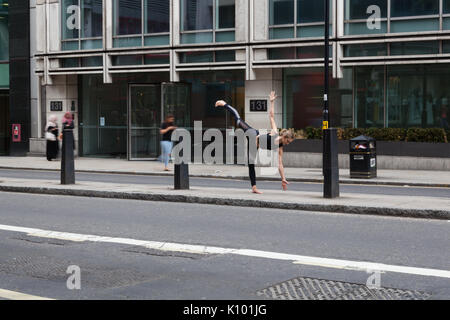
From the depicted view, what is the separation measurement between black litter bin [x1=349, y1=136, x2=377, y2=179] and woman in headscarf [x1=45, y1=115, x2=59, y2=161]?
489 inches

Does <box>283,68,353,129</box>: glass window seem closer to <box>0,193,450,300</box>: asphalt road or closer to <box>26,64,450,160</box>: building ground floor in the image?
<box>26,64,450,160</box>: building ground floor

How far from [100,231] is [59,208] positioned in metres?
2.90

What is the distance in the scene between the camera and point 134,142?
28297 millimetres

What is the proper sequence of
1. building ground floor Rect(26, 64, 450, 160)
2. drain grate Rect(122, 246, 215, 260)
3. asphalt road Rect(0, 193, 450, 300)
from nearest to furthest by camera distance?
asphalt road Rect(0, 193, 450, 300)
drain grate Rect(122, 246, 215, 260)
building ground floor Rect(26, 64, 450, 160)

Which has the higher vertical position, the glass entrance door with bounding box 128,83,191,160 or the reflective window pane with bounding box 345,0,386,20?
the reflective window pane with bounding box 345,0,386,20

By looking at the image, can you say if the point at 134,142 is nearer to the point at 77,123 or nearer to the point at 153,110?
the point at 153,110

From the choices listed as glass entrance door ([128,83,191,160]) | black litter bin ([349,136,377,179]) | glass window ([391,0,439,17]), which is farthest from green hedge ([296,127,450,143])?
glass entrance door ([128,83,191,160])

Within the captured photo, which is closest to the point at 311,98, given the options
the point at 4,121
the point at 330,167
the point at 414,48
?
the point at 414,48

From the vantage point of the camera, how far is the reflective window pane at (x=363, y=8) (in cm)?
2323

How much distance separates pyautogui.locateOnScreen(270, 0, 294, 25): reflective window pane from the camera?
81.1 feet

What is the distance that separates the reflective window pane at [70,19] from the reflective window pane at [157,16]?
142 inches

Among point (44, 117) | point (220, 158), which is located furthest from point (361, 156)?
point (44, 117)

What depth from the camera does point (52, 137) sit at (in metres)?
27.6

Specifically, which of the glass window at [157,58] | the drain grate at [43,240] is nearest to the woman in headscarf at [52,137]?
the glass window at [157,58]
